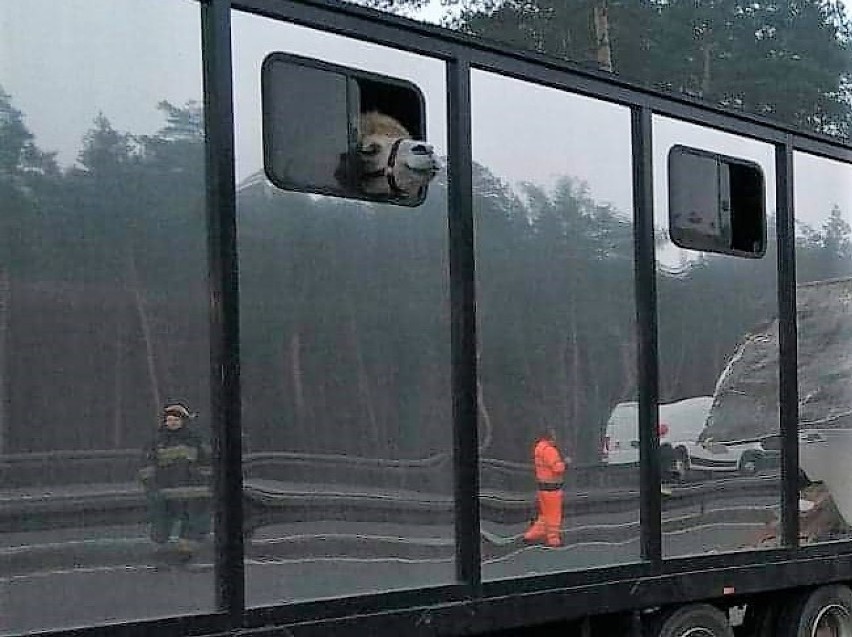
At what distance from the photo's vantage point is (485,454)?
5.96 metres

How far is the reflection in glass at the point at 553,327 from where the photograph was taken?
6035 mm

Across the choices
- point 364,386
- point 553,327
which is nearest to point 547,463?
point 553,327

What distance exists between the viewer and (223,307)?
4.99 metres

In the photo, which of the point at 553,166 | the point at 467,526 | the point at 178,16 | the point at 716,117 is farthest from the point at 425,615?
the point at 716,117

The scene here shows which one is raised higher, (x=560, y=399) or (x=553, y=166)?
(x=553, y=166)

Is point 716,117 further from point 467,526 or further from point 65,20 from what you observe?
point 65,20

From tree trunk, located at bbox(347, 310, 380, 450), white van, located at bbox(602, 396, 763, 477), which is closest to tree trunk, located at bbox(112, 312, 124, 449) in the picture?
tree trunk, located at bbox(347, 310, 380, 450)

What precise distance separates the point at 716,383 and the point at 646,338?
2.30 ft

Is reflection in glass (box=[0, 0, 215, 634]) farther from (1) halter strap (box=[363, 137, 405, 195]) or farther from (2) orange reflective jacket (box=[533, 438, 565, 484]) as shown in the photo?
(2) orange reflective jacket (box=[533, 438, 565, 484])

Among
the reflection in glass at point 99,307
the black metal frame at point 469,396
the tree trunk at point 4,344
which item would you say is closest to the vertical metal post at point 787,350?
the black metal frame at point 469,396

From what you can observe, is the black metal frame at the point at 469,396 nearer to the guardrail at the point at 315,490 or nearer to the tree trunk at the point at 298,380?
the guardrail at the point at 315,490

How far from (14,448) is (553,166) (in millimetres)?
2841

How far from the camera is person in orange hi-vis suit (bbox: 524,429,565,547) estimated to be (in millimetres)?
6246

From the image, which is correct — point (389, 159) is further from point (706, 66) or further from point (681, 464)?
point (706, 66)
